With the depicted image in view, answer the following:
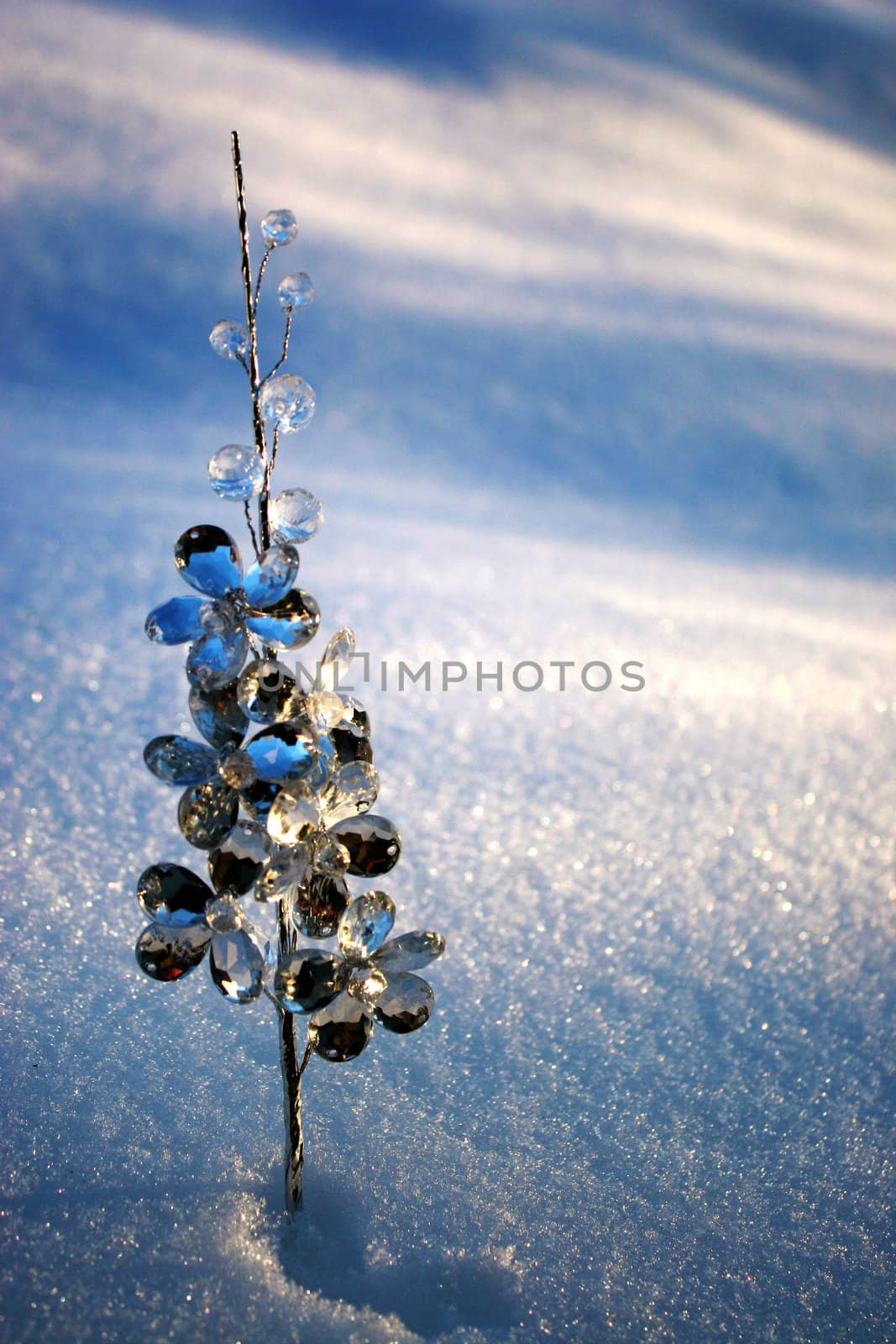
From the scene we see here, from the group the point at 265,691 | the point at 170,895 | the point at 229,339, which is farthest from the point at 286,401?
the point at 170,895

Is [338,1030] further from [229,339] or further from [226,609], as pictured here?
[229,339]

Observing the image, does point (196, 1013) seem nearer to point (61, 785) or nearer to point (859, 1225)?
point (61, 785)

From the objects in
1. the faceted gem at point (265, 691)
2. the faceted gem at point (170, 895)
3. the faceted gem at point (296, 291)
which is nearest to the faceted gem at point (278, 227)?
the faceted gem at point (296, 291)

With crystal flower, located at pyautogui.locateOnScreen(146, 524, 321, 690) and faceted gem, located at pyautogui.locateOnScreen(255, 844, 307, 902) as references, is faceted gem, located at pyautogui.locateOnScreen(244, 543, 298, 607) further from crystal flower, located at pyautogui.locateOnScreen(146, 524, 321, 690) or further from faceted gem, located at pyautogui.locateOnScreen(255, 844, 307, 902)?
faceted gem, located at pyautogui.locateOnScreen(255, 844, 307, 902)

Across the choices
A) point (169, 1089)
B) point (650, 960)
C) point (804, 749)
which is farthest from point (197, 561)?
point (804, 749)

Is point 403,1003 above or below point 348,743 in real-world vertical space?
below

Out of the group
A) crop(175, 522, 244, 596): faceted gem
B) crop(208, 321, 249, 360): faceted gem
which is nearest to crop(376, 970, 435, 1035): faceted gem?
crop(175, 522, 244, 596): faceted gem

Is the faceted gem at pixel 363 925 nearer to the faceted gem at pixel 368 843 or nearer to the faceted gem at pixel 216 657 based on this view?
the faceted gem at pixel 368 843
